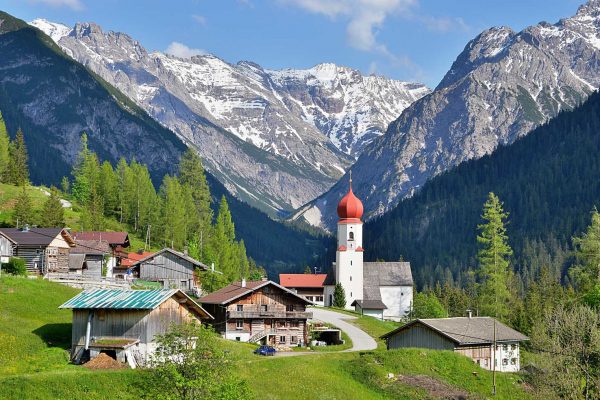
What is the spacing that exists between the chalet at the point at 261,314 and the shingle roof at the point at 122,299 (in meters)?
22.4

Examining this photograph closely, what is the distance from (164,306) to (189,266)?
153 feet

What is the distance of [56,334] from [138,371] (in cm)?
1297

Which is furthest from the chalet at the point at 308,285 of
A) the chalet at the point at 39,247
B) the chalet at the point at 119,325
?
the chalet at the point at 119,325

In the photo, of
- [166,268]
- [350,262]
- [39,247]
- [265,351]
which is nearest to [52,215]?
[166,268]

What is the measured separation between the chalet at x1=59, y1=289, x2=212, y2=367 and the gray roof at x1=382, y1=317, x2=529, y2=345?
96.1 ft

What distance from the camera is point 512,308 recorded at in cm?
11169

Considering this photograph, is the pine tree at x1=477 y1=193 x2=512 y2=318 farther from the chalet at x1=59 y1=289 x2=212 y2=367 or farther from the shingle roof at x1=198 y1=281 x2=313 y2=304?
the chalet at x1=59 y1=289 x2=212 y2=367

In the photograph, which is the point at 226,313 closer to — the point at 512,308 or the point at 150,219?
the point at 512,308

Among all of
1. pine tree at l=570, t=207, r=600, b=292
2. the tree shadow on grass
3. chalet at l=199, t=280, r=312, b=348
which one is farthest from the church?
the tree shadow on grass

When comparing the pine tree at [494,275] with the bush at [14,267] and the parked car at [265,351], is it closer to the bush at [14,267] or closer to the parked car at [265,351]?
the parked car at [265,351]

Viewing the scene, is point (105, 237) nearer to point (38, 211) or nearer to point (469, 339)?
point (38, 211)

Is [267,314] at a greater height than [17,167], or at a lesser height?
lesser

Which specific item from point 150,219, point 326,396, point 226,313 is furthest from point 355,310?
point 326,396

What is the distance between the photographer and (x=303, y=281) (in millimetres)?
142875
